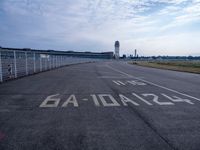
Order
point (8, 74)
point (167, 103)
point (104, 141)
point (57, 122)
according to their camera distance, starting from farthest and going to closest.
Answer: point (8, 74) → point (167, 103) → point (57, 122) → point (104, 141)

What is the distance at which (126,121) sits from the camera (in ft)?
19.0

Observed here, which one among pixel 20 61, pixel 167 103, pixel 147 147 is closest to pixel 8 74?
pixel 20 61

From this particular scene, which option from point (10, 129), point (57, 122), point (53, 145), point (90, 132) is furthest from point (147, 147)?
point (10, 129)

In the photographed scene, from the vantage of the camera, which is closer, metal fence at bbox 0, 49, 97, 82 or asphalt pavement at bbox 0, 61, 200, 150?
asphalt pavement at bbox 0, 61, 200, 150

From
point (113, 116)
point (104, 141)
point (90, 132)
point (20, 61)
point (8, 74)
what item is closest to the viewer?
point (104, 141)

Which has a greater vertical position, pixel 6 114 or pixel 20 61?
pixel 20 61

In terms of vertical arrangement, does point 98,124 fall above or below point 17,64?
below

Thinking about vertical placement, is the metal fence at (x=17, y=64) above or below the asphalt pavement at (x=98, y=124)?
above

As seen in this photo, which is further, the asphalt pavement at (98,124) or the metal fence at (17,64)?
the metal fence at (17,64)

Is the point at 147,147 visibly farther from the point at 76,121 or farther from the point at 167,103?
the point at 167,103

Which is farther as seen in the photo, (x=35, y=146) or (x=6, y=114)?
(x=6, y=114)

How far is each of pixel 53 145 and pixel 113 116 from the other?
2.40 metres

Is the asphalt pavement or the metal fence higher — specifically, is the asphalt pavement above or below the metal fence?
below

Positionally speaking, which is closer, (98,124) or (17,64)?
(98,124)
